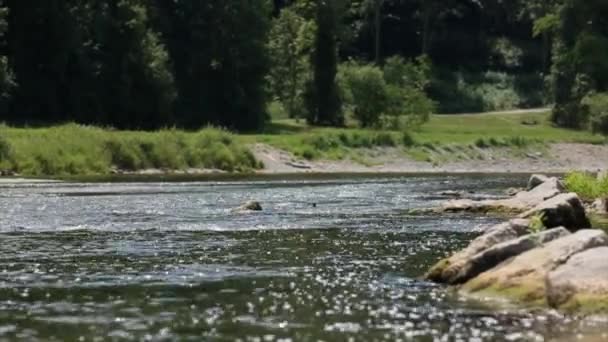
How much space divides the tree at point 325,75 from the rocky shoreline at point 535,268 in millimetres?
Answer: 87704

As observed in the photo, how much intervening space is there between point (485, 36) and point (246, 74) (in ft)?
166

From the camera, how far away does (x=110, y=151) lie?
275 feet

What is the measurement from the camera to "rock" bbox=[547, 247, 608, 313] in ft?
78.8

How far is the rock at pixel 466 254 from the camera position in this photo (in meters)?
28.5

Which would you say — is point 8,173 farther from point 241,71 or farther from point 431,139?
point 241,71

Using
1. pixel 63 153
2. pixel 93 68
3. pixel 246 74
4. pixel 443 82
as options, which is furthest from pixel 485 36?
pixel 63 153

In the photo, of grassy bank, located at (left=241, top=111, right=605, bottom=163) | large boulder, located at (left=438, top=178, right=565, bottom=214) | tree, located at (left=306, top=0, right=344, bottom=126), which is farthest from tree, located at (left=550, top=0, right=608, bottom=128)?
large boulder, located at (left=438, top=178, right=565, bottom=214)

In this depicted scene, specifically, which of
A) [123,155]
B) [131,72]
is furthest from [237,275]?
[131,72]

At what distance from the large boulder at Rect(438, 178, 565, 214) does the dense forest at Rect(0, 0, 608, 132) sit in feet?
167

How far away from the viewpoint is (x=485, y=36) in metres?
161

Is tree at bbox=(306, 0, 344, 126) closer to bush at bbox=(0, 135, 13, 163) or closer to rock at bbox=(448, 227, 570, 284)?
bush at bbox=(0, 135, 13, 163)

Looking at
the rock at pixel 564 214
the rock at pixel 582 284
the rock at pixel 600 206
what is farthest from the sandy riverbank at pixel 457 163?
the rock at pixel 582 284

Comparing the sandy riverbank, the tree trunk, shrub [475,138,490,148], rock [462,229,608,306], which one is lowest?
the sandy riverbank

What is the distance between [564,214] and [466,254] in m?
6.54
